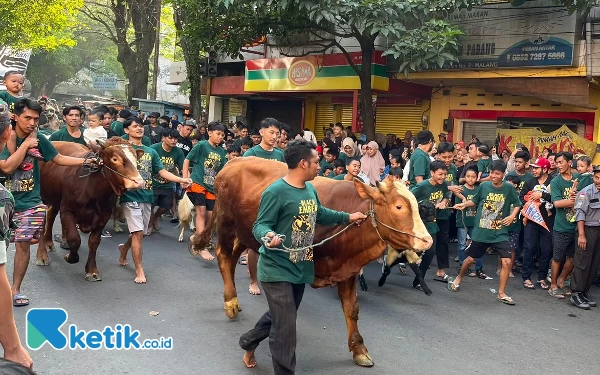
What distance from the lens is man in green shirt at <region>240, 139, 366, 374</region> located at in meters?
4.05

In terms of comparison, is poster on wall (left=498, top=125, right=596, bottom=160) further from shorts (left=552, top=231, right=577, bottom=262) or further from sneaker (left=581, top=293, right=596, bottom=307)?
sneaker (left=581, top=293, right=596, bottom=307)

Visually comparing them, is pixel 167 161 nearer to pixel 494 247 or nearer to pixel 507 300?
pixel 494 247

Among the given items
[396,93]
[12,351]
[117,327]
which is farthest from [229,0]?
[12,351]

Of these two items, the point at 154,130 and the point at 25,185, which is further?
the point at 154,130

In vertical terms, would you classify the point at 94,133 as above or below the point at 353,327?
above

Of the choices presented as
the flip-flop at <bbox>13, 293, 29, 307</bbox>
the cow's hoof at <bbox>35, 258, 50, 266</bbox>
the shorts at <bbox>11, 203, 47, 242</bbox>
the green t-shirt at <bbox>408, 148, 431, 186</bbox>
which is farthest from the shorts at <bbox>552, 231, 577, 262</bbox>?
the cow's hoof at <bbox>35, 258, 50, 266</bbox>

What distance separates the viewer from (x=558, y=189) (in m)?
7.72

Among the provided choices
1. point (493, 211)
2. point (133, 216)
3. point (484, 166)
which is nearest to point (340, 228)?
point (133, 216)

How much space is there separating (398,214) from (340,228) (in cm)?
56

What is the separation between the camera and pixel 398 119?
16.0 metres

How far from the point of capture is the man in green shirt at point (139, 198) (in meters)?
6.95

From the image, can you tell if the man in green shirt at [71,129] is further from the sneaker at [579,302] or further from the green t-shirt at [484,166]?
the sneaker at [579,302]

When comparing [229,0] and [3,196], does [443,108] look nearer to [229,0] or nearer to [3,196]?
[229,0]

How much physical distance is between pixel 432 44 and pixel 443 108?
3.99 meters
